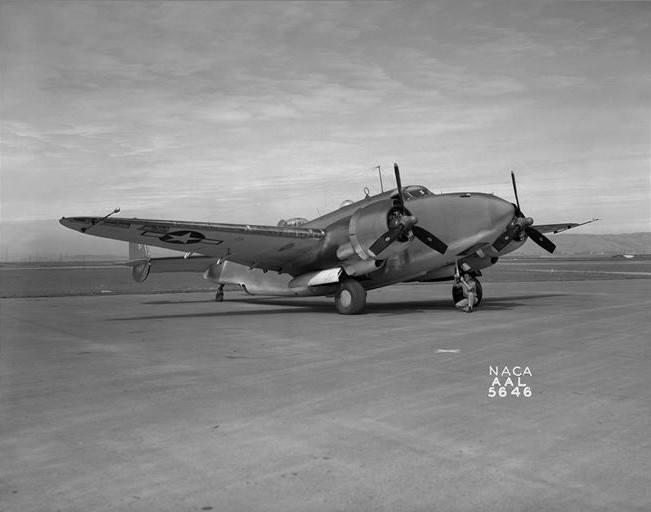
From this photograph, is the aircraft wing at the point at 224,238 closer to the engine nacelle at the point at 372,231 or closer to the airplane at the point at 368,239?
the airplane at the point at 368,239

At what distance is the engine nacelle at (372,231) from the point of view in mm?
17719

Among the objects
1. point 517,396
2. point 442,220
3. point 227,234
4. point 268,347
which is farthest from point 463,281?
point 517,396

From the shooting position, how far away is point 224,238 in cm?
1858

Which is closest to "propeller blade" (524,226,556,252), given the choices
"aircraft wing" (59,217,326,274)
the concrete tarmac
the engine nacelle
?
the engine nacelle

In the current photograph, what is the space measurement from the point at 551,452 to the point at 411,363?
4.56 m

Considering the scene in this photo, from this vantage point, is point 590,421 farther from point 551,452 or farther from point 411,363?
point 411,363

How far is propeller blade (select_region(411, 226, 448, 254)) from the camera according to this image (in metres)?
18.4

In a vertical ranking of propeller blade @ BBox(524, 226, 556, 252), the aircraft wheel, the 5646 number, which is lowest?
the 5646 number

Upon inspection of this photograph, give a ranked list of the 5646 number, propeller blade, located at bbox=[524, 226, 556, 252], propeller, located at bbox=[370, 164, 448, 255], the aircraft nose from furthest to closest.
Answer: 1. propeller blade, located at bbox=[524, 226, 556, 252]
2. the aircraft nose
3. propeller, located at bbox=[370, 164, 448, 255]
4. the 5646 number

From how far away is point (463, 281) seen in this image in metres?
19.4

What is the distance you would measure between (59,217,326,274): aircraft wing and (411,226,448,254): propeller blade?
315 centimetres

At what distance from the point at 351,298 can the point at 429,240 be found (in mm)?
2958

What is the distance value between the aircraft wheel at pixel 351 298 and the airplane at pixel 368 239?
0.03 m

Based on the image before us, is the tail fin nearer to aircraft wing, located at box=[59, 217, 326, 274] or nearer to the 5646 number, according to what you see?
aircraft wing, located at box=[59, 217, 326, 274]
